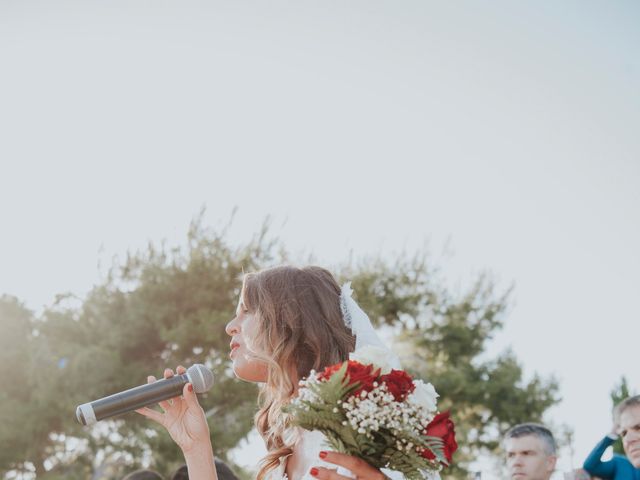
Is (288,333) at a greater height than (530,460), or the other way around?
(288,333)

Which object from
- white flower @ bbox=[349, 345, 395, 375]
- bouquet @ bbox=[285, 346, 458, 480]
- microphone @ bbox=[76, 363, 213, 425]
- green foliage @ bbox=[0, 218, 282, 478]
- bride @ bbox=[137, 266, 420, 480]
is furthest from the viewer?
green foliage @ bbox=[0, 218, 282, 478]

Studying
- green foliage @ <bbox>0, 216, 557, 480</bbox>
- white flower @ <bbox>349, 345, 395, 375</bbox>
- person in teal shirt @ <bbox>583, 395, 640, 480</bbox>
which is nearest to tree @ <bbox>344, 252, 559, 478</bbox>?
green foliage @ <bbox>0, 216, 557, 480</bbox>

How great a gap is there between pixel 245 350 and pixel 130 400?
50 cm

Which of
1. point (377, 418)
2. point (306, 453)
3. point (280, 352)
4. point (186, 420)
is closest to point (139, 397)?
point (186, 420)

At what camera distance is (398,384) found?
237 centimetres

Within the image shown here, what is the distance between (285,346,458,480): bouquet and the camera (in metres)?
2.28

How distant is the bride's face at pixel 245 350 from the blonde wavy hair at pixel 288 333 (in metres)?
0.02

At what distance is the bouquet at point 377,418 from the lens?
7.48 ft

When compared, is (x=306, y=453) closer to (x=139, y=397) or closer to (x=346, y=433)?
(x=139, y=397)

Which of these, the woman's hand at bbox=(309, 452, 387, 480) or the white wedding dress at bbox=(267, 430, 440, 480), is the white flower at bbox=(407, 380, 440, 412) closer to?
the woman's hand at bbox=(309, 452, 387, 480)

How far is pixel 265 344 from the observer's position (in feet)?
10.7

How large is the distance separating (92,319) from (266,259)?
12.8 feet

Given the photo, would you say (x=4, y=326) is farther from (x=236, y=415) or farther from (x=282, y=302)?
(x=282, y=302)

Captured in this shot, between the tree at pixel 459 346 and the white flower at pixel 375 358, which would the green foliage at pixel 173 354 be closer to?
the tree at pixel 459 346
